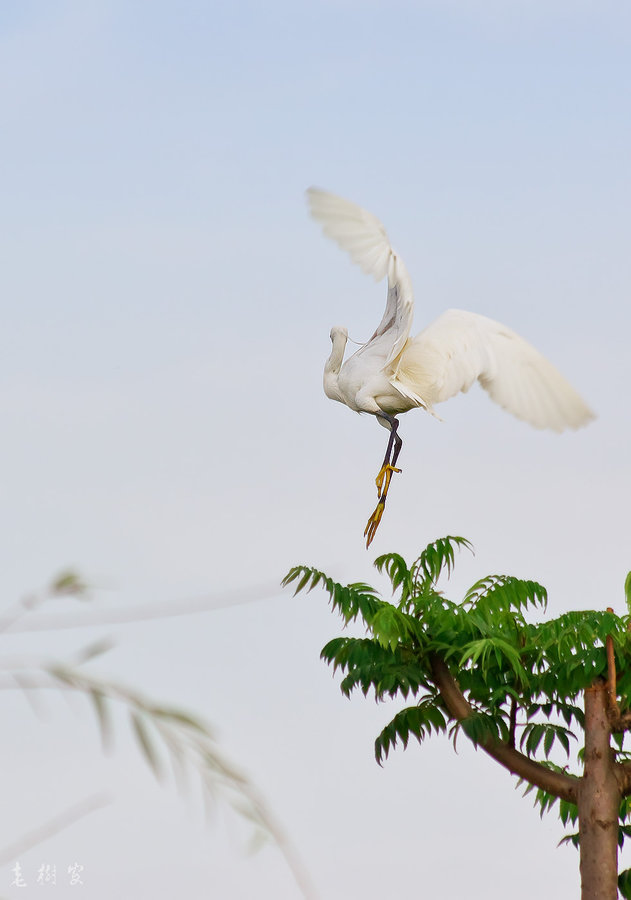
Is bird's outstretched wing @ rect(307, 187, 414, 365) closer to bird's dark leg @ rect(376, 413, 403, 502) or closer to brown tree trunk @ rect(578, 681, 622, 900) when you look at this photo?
bird's dark leg @ rect(376, 413, 403, 502)

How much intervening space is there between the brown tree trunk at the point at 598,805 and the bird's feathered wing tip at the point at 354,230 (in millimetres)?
3317

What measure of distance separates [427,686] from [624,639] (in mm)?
1511

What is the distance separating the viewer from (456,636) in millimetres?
8273

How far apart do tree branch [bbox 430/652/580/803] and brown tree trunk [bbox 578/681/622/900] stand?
5.2 inches

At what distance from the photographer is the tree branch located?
27.6ft

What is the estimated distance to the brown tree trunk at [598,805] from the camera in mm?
7973

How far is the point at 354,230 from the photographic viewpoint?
315 inches

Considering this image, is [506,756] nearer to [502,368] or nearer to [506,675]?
[506,675]

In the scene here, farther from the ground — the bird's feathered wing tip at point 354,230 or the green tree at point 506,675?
the bird's feathered wing tip at point 354,230

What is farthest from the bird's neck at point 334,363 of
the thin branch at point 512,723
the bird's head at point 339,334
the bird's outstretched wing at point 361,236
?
the thin branch at point 512,723

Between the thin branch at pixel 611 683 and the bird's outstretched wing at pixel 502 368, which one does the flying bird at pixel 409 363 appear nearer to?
the bird's outstretched wing at pixel 502 368

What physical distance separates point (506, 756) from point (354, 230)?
3.89m

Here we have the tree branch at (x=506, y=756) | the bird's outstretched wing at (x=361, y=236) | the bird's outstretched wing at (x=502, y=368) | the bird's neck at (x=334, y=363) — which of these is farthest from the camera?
the bird's neck at (x=334, y=363)

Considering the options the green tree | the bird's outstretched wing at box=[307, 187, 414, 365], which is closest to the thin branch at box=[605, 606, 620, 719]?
the green tree
